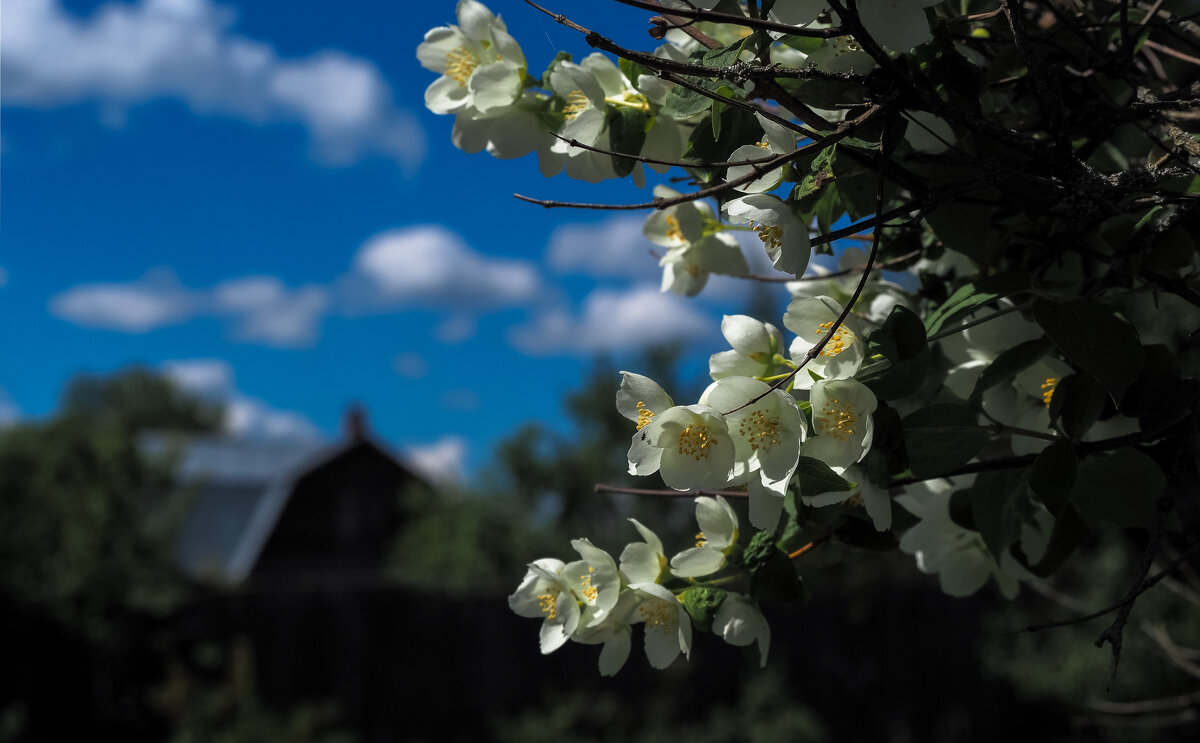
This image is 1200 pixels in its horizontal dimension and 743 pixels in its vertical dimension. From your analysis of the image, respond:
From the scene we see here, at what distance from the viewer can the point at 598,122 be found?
28.3 inches

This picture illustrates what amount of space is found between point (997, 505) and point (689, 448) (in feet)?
0.92

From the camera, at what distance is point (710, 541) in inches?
27.5

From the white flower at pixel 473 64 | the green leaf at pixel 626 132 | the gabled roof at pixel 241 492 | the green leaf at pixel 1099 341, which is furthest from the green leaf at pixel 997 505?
the gabled roof at pixel 241 492

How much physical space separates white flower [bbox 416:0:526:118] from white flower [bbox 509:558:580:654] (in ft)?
1.15

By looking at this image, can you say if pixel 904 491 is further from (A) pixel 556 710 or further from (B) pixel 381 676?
(B) pixel 381 676

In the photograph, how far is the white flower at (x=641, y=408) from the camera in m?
0.58

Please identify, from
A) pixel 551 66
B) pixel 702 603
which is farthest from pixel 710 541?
pixel 551 66

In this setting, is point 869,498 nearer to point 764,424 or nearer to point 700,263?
point 764,424

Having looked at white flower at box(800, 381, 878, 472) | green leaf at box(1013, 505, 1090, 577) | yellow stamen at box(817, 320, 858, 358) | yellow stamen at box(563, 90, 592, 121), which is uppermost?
yellow stamen at box(563, 90, 592, 121)

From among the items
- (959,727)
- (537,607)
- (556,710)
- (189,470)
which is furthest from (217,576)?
(189,470)

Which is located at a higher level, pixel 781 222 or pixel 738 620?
pixel 781 222

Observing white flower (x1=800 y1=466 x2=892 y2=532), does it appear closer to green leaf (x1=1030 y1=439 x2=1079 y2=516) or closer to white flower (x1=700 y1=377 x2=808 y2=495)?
white flower (x1=700 y1=377 x2=808 y2=495)

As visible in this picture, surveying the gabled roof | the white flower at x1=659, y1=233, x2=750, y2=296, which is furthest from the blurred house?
the white flower at x1=659, y1=233, x2=750, y2=296

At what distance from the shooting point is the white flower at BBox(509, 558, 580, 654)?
68 centimetres
